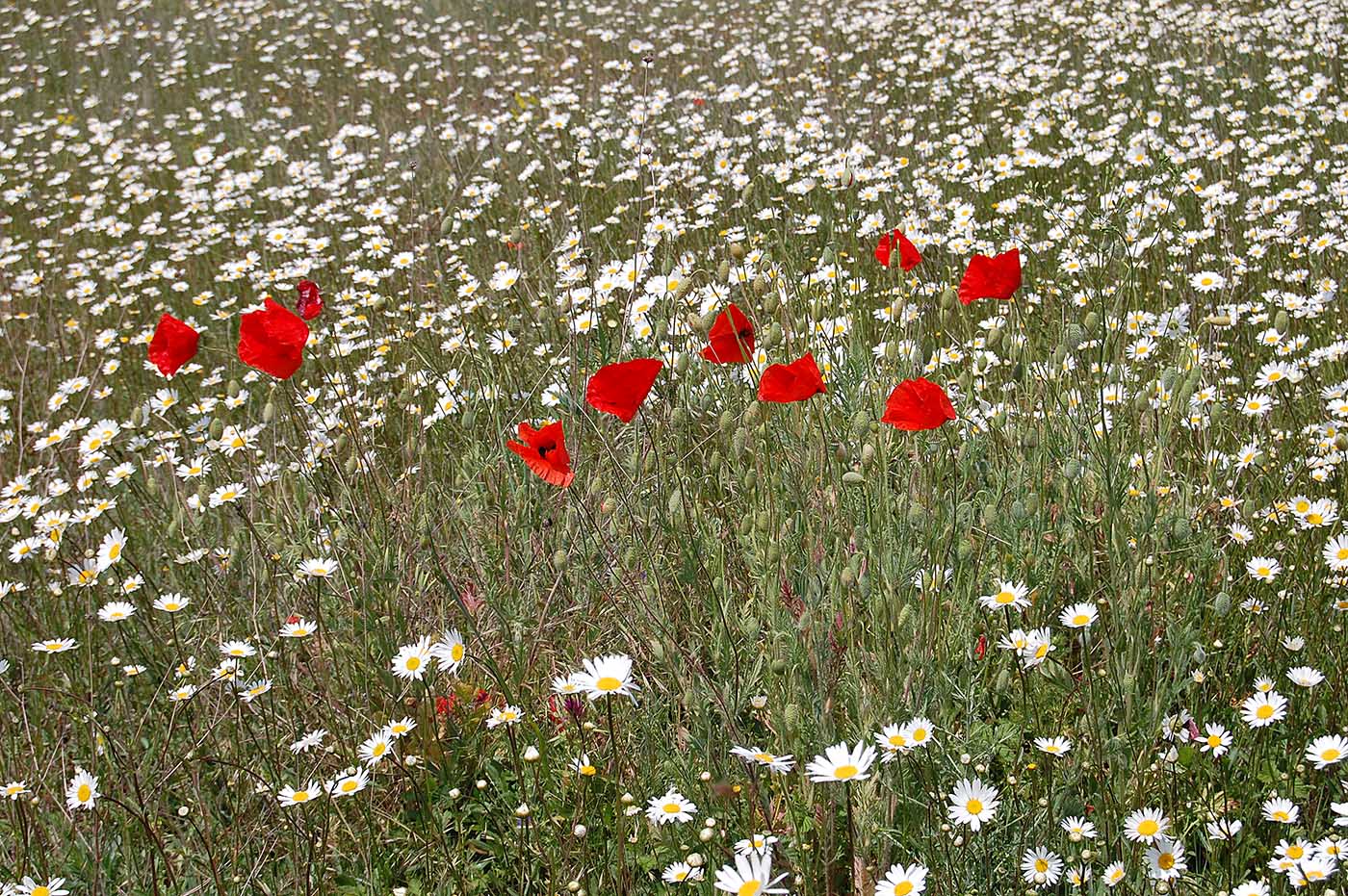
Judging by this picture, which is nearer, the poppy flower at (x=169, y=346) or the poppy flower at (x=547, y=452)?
the poppy flower at (x=547, y=452)

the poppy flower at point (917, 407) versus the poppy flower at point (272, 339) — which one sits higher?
the poppy flower at point (917, 407)

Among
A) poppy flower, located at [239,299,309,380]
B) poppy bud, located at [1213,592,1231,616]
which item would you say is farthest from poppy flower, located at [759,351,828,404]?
poppy flower, located at [239,299,309,380]

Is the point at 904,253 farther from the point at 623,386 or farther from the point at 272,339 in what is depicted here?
the point at 272,339

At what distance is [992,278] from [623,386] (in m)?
0.82

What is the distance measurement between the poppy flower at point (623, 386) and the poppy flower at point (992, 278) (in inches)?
28.1

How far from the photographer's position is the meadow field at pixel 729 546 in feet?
6.40

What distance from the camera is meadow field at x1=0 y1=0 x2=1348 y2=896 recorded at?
6.40ft

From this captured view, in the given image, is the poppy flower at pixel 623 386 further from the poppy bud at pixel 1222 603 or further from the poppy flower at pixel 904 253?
the poppy bud at pixel 1222 603

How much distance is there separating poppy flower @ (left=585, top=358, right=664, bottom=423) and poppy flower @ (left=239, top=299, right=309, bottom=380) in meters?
0.70

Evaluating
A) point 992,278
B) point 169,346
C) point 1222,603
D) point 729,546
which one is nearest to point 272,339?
point 169,346

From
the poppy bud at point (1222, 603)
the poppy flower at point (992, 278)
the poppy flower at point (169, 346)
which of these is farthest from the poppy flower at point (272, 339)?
the poppy bud at point (1222, 603)

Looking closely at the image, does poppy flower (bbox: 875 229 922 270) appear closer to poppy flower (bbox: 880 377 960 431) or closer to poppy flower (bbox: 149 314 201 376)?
poppy flower (bbox: 880 377 960 431)

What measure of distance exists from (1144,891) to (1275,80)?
4730 millimetres

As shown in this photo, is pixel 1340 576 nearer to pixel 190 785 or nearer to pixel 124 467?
pixel 190 785
